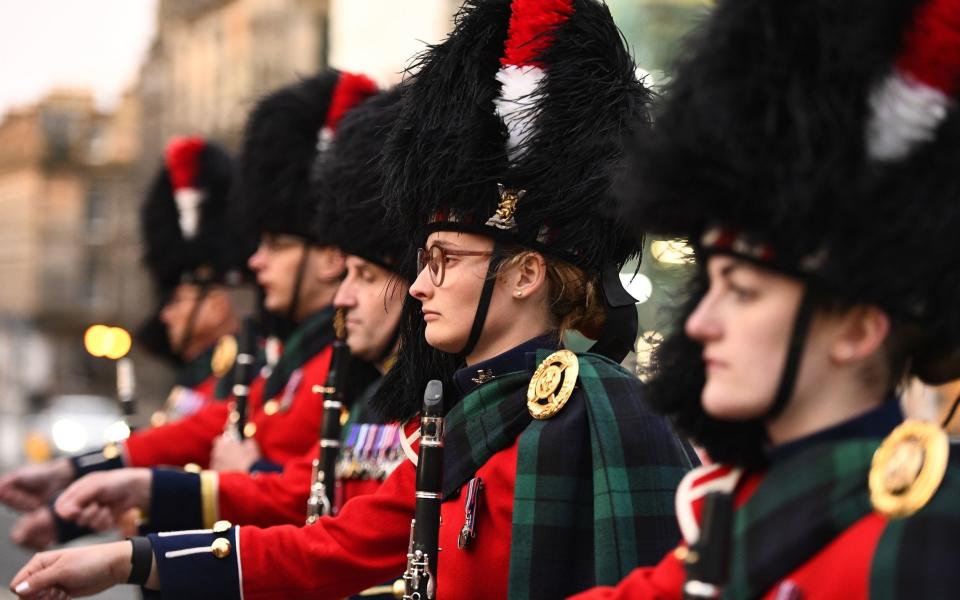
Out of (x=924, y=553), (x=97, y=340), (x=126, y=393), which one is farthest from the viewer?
(x=97, y=340)

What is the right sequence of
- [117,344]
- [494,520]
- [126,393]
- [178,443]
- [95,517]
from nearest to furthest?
[494,520] < [95,517] < [178,443] < [126,393] < [117,344]

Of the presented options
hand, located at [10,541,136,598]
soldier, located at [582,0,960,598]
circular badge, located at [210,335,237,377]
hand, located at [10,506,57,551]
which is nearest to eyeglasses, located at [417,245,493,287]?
hand, located at [10,541,136,598]

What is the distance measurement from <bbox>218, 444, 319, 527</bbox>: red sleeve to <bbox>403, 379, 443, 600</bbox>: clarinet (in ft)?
5.41

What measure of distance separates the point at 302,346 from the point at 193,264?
2.64 m

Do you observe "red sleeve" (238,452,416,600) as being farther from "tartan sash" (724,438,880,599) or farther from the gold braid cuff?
"tartan sash" (724,438,880,599)

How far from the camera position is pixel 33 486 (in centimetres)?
650

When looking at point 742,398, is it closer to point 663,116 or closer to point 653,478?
point 663,116

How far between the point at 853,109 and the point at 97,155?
44561 millimetres

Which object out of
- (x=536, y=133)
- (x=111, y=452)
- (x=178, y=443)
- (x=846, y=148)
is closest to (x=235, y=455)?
(x=178, y=443)

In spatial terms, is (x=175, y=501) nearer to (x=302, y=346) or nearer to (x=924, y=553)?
(x=302, y=346)

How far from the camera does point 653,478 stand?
3395 mm

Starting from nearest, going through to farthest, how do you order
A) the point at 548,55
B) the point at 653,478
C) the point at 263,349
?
the point at 653,478
the point at 548,55
the point at 263,349

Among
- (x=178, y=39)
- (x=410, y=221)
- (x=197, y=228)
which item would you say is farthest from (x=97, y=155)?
(x=410, y=221)

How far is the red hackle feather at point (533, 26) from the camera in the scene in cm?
369
